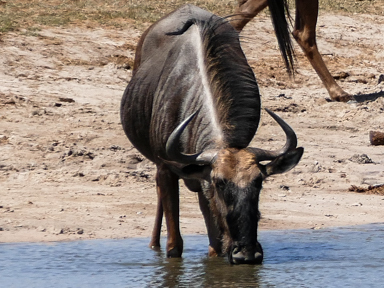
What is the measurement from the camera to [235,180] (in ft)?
17.8

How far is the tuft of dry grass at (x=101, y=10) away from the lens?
13562 millimetres

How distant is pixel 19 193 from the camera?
320 inches

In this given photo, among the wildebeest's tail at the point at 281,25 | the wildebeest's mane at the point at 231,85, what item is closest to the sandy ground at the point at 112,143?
the wildebeest's mane at the point at 231,85

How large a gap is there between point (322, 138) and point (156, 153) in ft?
14.8

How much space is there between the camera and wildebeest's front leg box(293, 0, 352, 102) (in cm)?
1226

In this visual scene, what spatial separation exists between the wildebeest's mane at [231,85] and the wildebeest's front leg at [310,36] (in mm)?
5915

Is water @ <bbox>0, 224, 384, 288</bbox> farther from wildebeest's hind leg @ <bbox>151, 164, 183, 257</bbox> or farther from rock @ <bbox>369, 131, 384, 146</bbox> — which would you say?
rock @ <bbox>369, 131, 384, 146</bbox>

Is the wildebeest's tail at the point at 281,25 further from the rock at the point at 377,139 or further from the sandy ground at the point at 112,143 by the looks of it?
the rock at the point at 377,139

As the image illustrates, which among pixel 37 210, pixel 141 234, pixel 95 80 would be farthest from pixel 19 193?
pixel 95 80

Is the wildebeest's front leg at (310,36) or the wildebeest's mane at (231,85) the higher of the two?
the wildebeest's mane at (231,85)

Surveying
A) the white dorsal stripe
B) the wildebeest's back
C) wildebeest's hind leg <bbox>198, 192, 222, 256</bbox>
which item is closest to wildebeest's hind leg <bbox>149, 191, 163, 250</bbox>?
the wildebeest's back

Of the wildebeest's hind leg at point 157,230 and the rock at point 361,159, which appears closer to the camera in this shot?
the wildebeest's hind leg at point 157,230

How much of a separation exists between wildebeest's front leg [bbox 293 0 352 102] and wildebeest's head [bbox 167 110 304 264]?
22.0 feet

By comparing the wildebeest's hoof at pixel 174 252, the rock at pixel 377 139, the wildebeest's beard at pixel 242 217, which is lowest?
the rock at pixel 377 139
